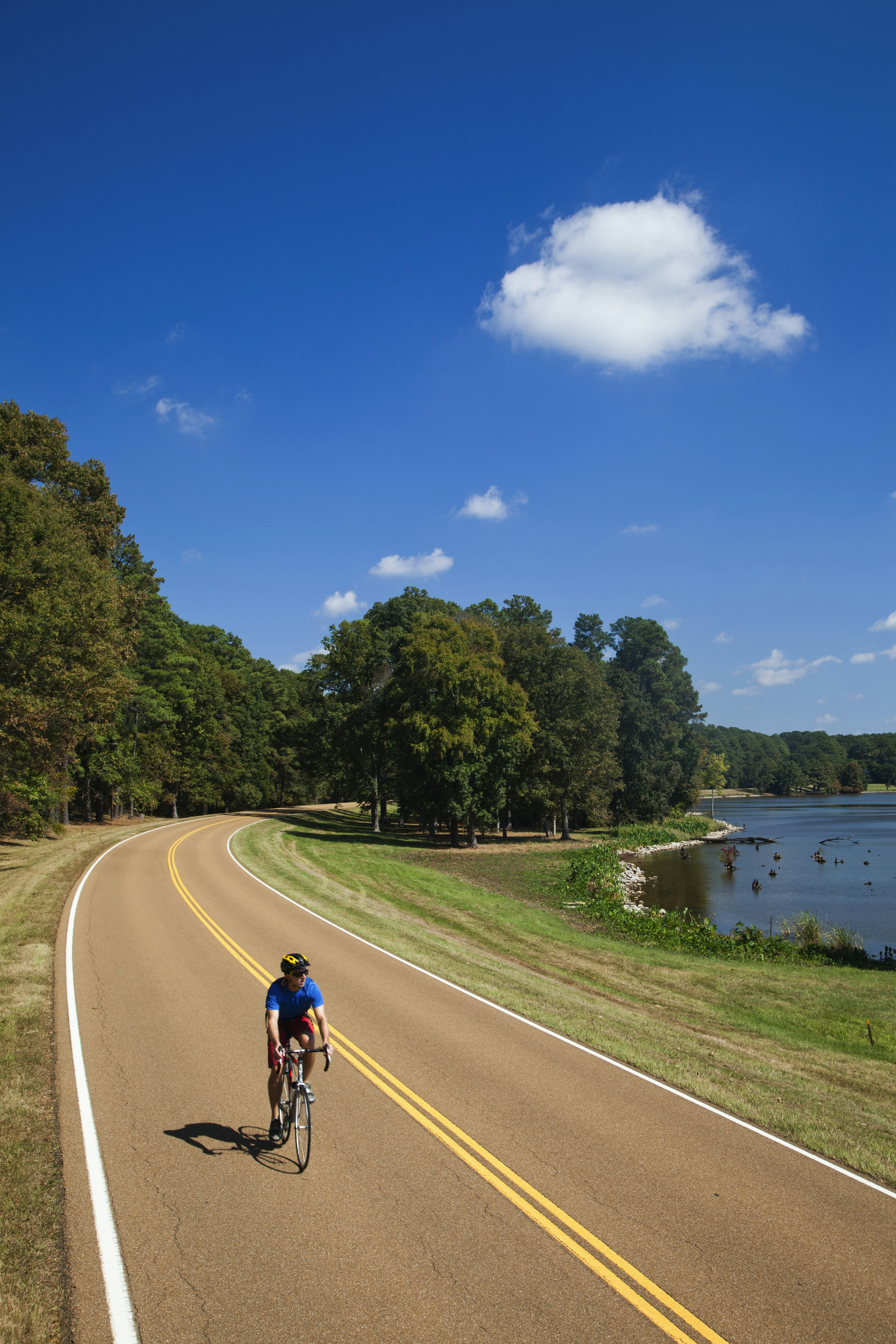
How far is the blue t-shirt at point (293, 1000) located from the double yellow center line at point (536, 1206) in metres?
2.04

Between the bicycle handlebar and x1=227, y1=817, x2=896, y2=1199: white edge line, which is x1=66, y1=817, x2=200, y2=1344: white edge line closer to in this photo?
the bicycle handlebar

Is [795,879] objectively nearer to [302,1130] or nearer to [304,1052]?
[304,1052]

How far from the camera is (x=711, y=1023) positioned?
1459 cm

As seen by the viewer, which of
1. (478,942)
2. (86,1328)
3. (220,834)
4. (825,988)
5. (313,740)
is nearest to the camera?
(86,1328)

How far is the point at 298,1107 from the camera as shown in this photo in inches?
293

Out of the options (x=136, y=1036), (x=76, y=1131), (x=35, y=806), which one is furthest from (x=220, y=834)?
(x=76, y=1131)

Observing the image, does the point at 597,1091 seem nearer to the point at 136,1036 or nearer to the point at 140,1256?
the point at 140,1256

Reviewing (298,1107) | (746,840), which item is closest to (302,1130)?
(298,1107)

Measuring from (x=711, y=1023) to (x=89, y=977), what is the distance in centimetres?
1241

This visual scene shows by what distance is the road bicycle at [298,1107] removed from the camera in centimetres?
729

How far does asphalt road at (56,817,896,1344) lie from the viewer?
534cm

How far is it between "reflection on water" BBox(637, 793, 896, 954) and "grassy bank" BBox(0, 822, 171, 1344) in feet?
81.6

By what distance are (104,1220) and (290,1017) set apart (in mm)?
2302

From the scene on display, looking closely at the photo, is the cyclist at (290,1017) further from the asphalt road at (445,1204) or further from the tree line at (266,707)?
the tree line at (266,707)
